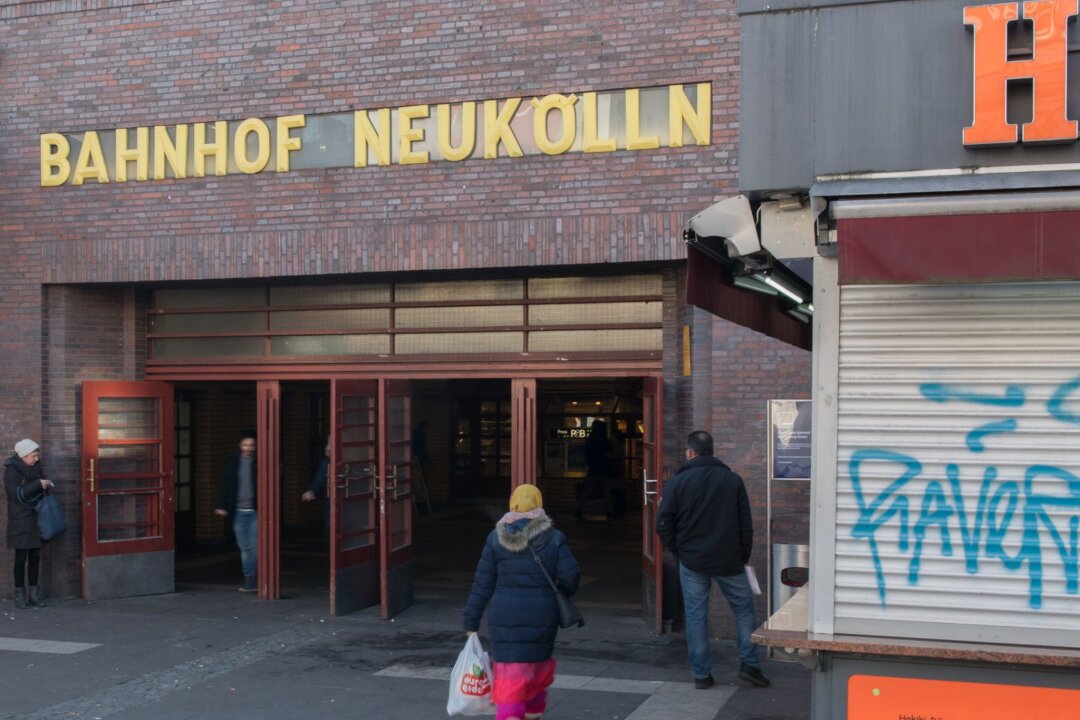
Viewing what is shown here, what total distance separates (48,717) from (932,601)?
5855 millimetres

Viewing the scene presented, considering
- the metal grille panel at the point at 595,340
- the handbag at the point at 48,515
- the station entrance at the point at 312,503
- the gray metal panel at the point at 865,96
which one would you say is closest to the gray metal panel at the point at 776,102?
the gray metal panel at the point at 865,96

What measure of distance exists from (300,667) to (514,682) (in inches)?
124

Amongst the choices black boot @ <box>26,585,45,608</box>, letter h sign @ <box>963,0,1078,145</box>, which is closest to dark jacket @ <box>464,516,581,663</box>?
letter h sign @ <box>963,0,1078,145</box>

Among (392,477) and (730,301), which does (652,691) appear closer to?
(730,301)

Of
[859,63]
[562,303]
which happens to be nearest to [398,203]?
[562,303]

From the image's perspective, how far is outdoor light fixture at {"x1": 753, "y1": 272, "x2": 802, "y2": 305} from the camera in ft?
21.0

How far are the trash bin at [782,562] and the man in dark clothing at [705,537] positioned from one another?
1241 millimetres

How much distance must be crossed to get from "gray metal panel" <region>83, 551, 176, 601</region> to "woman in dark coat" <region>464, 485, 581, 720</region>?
6.76m

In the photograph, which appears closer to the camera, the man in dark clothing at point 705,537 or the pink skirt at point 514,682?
the pink skirt at point 514,682

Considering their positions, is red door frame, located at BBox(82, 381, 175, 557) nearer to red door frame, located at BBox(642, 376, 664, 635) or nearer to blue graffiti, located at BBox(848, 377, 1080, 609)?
red door frame, located at BBox(642, 376, 664, 635)

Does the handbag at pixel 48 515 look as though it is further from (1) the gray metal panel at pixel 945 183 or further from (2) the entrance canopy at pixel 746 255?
(1) the gray metal panel at pixel 945 183

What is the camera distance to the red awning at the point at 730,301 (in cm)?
586

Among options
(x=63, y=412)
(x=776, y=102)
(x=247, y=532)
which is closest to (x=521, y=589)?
(x=776, y=102)

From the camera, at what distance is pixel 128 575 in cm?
1239
